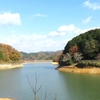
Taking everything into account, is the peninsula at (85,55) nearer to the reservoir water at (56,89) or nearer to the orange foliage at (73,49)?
the orange foliage at (73,49)

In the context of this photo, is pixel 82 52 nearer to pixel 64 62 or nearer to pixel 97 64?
pixel 64 62

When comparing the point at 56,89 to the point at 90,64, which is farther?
the point at 90,64

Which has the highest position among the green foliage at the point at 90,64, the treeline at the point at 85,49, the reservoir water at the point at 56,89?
the treeline at the point at 85,49

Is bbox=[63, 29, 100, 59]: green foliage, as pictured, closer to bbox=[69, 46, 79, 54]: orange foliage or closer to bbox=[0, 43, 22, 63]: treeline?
bbox=[69, 46, 79, 54]: orange foliage

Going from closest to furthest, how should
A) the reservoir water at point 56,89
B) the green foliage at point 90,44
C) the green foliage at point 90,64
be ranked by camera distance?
1. the reservoir water at point 56,89
2. the green foliage at point 90,64
3. the green foliage at point 90,44

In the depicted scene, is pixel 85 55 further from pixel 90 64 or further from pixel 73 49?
pixel 90 64

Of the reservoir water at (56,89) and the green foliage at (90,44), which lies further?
the green foliage at (90,44)

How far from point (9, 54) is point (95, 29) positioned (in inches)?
1703

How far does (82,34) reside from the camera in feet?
204

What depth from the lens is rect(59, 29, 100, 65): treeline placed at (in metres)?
52.1

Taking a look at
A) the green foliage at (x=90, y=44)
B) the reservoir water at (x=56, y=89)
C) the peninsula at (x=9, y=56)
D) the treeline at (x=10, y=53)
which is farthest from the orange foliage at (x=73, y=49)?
the treeline at (x=10, y=53)

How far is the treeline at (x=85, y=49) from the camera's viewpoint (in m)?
52.1

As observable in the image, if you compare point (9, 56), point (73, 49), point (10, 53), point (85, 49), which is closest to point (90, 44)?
point (85, 49)

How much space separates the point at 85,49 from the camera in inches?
2120
